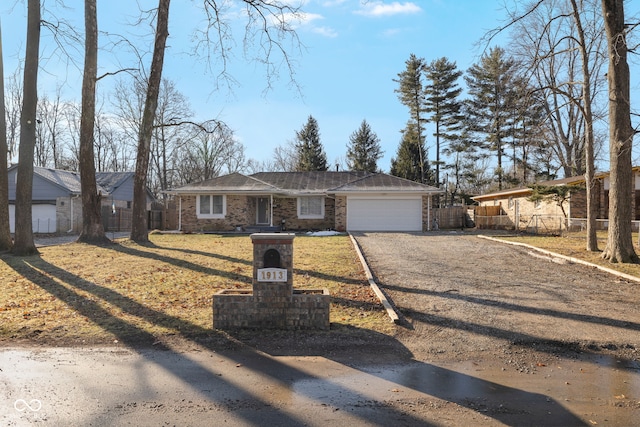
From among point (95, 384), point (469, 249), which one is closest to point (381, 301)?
point (95, 384)

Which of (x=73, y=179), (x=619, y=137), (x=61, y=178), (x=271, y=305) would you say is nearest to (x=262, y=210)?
(x=61, y=178)

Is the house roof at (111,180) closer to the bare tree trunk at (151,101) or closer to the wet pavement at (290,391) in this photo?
the bare tree trunk at (151,101)

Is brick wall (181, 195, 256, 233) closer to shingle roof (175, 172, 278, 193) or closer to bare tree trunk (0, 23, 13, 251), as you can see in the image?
shingle roof (175, 172, 278, 193)

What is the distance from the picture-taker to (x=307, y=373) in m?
4.13

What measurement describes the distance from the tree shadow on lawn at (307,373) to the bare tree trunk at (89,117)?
9209 mm

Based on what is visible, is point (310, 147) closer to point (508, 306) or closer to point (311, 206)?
point (311, 206)

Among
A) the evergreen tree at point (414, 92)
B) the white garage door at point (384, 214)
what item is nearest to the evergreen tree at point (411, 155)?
the evergreen tree at point (414, 92)

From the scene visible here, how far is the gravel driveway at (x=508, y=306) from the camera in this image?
4.97 m

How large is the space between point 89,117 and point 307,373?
14.2 meters

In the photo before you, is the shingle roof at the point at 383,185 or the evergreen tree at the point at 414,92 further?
the evergreen tree at the point at 414,92

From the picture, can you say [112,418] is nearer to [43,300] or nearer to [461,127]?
[43,300]

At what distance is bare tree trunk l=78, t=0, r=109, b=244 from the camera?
1473 cm

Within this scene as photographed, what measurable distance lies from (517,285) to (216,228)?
1780 centimetres

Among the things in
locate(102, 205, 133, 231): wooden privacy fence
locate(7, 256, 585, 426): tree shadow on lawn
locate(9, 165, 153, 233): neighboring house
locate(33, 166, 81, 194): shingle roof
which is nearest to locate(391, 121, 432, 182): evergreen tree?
locate(102, 205, 133, 231): wooden privacy fence
